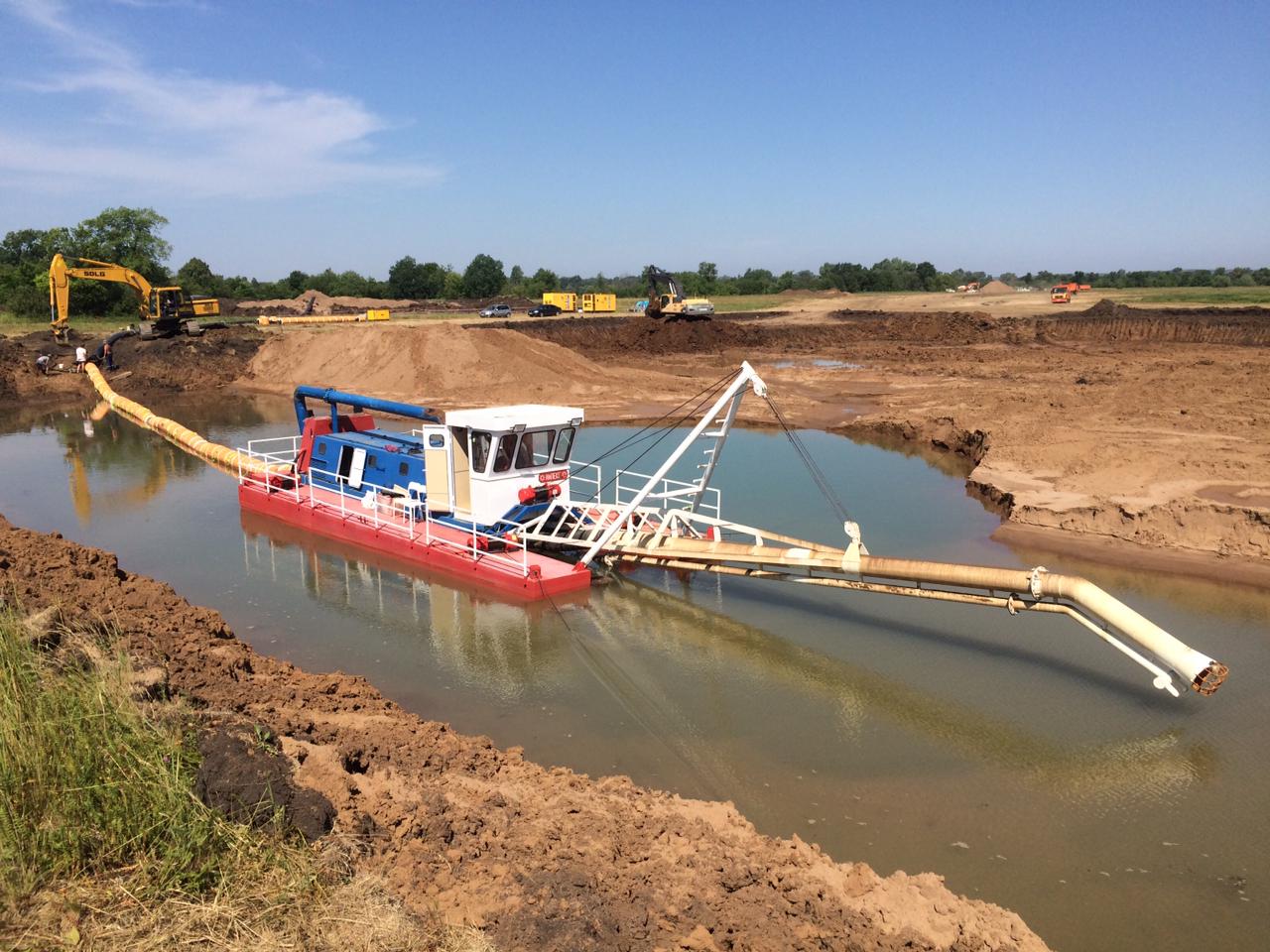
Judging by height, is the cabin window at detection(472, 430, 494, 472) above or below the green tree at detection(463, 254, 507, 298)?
below

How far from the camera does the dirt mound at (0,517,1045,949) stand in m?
6.67

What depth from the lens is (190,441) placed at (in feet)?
104

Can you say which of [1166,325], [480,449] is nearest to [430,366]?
[480,449]

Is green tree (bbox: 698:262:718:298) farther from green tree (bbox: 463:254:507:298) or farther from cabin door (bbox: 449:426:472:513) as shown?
cabin door (bbox: 449:426:472:513)

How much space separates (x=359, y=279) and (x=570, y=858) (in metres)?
108

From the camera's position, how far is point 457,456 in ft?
60.2

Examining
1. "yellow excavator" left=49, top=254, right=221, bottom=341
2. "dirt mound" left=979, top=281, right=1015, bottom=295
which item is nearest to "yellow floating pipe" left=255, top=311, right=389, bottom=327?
"yellow excavator" left=49, top=254, right=221, bottom=341

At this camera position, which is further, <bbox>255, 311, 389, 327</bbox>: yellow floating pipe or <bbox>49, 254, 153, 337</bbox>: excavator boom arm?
<bbox>255, 311, 389, 327</bbox>: yellow floating pipe

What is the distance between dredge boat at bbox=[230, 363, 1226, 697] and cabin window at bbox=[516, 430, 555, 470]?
2cm

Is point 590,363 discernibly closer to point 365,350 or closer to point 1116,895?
point 365,350

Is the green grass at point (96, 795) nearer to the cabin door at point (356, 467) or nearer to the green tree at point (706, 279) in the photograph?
the cabin door at point (356, 467)

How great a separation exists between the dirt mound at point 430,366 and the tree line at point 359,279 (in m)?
32.4

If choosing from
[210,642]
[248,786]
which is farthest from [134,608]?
[248,786]

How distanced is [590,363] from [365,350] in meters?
11.7
